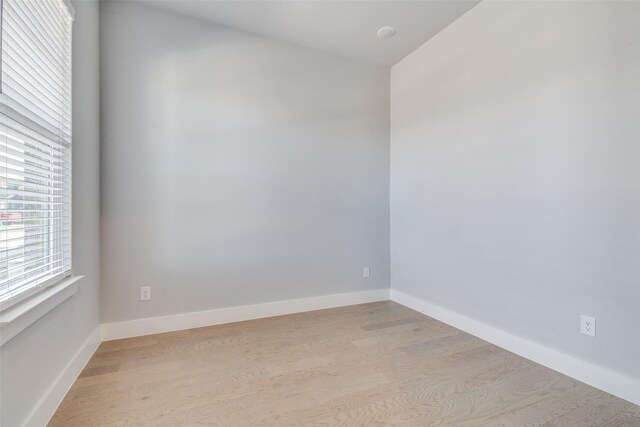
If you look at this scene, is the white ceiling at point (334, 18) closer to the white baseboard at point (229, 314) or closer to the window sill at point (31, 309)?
the window sill at point (31, 309)

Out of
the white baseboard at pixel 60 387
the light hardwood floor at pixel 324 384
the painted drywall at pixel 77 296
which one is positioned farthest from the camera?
the light hardwood floor at pixel 324 384

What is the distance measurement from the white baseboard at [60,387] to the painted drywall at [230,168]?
379 millimetres

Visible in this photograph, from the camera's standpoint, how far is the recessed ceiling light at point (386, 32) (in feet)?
8.53

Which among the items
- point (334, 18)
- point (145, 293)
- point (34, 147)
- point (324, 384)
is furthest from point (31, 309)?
point (334, 18)

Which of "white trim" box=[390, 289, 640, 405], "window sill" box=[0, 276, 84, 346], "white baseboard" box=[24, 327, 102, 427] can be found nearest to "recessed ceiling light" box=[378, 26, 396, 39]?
"white trim" box=[390, 289, 640, 405]

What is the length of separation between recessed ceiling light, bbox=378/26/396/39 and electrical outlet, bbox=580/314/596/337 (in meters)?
2.63

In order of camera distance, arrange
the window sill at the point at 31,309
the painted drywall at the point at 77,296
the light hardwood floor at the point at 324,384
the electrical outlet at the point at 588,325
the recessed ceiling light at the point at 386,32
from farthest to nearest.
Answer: the recessed ceiling light at the point at 386,32 < the electrical outlet at the point at 588,325 < the light hardwood floor at the point at 324,384 < the painted drywall at the point at 77,296 < the window sill at the point at 31,309

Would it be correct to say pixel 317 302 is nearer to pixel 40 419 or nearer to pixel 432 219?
pixel 432 219

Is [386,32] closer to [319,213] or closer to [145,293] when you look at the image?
[319,213]

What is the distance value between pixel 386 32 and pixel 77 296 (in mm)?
3151

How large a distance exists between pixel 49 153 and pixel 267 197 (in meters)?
1.55

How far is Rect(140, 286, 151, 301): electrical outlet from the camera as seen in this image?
233 centimetres

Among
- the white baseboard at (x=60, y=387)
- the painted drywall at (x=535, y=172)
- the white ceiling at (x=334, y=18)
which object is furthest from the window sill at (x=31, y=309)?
the painted drywall at (x=535, y=172)

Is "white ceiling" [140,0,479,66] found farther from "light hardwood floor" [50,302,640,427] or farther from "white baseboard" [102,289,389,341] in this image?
"light hardwood floor" [50,302,640,427]
